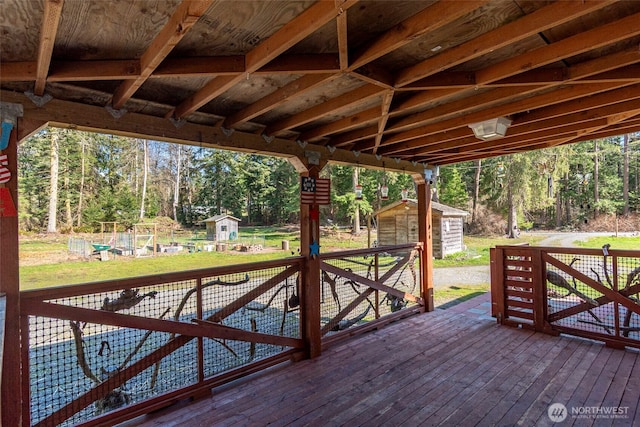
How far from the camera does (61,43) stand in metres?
1.54

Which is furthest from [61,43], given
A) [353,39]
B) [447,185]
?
[447,185]

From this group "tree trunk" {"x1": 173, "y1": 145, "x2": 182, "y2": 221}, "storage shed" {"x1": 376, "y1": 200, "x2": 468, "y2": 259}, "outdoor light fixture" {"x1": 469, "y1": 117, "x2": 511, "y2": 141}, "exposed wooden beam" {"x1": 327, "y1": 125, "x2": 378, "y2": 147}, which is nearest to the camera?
"outdoor light fixture" {"x1": 469, "y1": 117, "x2": 511, "y2": 141}

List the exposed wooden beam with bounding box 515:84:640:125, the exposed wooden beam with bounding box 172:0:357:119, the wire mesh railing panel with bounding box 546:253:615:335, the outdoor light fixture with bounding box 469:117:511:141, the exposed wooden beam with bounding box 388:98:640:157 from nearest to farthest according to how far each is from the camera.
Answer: the exposed wooden beam with bounding box 172:0:357:119, the exposed wooden beam with bounding box 515:84:640:125, the exposed wooden beam with bounding box 388:98:640:157, the outdoor light fixture with bounding box 469:117:511:141, the wire mesh railing panel with bounding box 546:253:615:335

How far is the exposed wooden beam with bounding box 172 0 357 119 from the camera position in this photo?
4.00 ft

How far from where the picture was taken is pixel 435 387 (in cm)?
263

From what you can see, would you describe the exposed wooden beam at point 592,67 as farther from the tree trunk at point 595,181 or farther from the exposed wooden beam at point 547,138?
the tree trunk at point 595,181

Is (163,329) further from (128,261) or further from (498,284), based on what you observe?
(128,261)

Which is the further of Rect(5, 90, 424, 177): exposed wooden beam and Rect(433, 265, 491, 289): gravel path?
Rect(433, 265, 491, 289): gravel path

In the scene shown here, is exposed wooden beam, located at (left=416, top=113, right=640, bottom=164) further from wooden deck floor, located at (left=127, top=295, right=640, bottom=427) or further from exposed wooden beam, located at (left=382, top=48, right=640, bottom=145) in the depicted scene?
wooden deck floor, located at (left=127, top=295, right=640, bottom=427)

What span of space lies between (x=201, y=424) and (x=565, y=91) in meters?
3.33

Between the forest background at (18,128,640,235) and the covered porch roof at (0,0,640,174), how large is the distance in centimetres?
1142

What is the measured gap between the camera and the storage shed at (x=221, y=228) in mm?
16625

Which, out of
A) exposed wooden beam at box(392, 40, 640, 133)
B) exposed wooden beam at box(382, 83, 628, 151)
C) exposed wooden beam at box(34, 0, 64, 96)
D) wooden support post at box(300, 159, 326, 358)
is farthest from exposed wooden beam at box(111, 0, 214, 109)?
exposed wooden beam at box(382, 83, 628, 151)

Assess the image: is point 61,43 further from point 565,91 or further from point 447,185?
point 447,185
